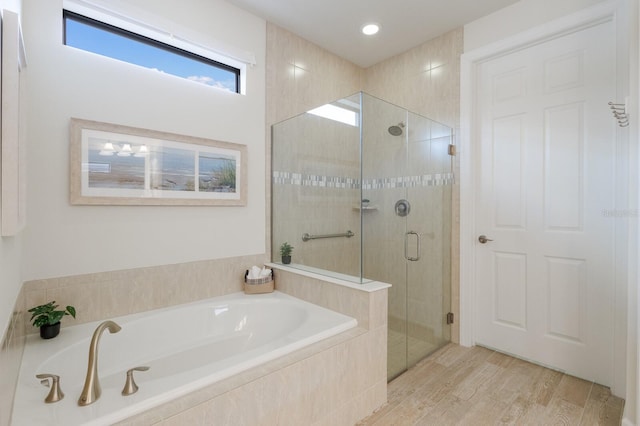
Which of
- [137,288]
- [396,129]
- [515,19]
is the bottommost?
[137,288]

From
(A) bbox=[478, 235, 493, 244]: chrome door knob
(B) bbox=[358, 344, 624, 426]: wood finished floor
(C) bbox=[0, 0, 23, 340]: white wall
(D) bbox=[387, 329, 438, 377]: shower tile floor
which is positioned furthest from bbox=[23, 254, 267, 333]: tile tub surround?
(A) bbox=[478, 235, 493, 244]: chrome door knob

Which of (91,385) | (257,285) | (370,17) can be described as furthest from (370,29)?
(91,385)

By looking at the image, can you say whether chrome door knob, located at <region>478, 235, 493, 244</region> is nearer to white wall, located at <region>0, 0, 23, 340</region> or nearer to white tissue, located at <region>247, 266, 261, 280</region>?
white tissue, located at <region>247, 266, 261, 280</region>

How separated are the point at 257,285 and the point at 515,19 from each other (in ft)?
9.59

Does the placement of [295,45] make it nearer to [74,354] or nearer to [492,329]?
[74,354]

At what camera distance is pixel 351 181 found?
2.36 meters

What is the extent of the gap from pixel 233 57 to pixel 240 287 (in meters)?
1.86

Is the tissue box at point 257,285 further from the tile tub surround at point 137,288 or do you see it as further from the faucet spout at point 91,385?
the faucet spout at point 91,385

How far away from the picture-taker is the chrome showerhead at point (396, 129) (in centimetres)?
241

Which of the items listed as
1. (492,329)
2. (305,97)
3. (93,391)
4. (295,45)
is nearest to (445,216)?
(492,329)

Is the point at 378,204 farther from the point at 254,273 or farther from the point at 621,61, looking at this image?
the point at 621,61

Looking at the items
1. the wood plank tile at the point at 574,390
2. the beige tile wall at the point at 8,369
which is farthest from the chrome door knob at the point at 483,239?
the beige tile wall at the point at 8,369

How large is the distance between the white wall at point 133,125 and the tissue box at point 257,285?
0.88ft

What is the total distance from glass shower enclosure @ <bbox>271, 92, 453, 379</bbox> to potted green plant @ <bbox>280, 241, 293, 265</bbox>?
35mm
